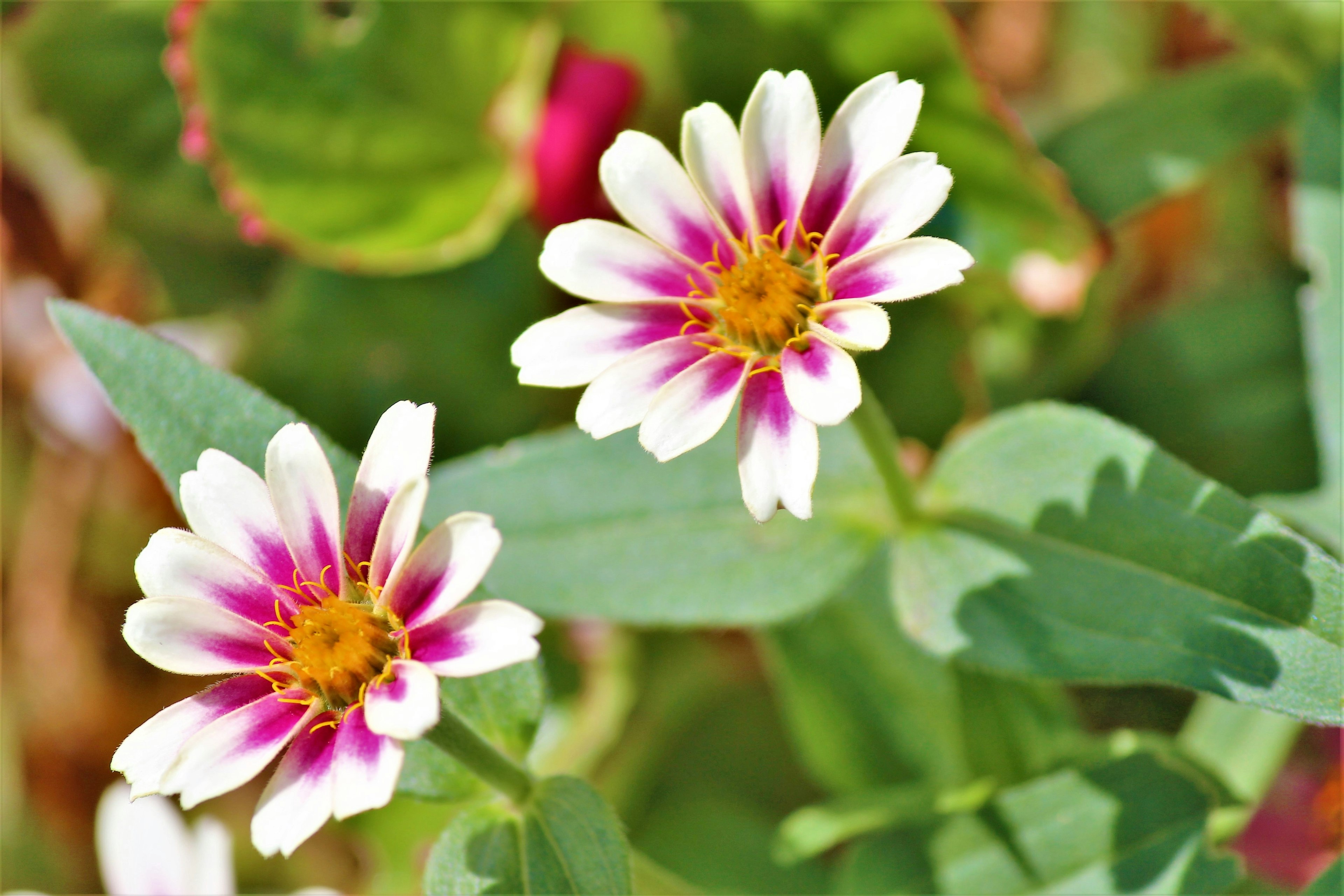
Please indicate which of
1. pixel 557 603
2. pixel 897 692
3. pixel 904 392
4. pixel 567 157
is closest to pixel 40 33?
pixel 567 157

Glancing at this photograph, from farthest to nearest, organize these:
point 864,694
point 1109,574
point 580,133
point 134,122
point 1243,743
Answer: point 134,122 < point 580,133 < point 864,694 < point 1243,743 < point 1109,574

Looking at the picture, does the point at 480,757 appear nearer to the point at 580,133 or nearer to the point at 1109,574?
the point at 1109,574

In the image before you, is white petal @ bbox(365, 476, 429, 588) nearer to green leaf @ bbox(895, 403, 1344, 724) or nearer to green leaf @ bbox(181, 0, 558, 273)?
green leaf @ bbox(895, 403, 1344, 724)

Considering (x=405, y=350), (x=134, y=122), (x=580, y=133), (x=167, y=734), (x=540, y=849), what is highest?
(x=134, y=122)

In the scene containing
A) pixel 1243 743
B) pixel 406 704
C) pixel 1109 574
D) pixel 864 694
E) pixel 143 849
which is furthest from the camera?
pixel 864 694

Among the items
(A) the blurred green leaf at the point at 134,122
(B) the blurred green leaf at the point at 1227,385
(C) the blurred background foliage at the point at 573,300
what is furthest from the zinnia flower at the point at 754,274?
(A) the blurred green leaf at the point at 134,122

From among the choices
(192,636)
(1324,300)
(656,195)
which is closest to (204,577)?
(192,636)

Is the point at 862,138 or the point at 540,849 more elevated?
the point at 862,138

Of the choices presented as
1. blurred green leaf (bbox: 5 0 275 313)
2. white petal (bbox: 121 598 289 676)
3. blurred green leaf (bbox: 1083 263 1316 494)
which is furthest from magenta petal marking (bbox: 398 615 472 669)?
blurred green leaf (bbox: 5 0 275 313)
